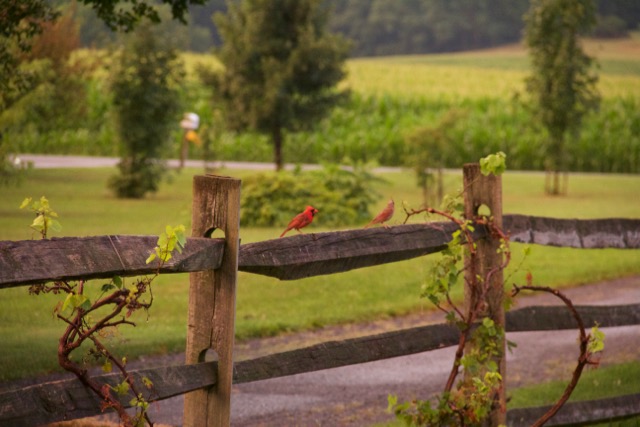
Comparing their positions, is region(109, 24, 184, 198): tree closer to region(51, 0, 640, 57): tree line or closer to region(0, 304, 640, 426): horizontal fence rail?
region(0, 304, 640, 426): horizontal fence rail

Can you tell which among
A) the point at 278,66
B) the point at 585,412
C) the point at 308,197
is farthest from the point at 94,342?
the point at 278,66

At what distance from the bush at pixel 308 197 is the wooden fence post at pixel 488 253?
12.6 m

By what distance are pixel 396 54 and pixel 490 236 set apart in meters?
98.1

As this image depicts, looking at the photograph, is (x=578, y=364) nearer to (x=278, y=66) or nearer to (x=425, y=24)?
(x=278, y=66)

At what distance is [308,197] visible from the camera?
62.0ft

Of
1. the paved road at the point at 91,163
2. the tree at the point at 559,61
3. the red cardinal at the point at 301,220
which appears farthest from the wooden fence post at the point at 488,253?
the paved road at the point at 91,163

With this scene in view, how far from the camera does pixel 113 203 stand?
21.5 meters

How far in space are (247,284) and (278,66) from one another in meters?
13.2

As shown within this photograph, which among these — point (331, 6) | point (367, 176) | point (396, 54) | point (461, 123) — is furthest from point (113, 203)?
point (396, 54)

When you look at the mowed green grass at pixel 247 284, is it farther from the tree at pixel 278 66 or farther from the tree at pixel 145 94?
the tree at pixel 278 66

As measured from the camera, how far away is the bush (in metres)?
18.2

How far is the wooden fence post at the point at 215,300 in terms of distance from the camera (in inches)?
148

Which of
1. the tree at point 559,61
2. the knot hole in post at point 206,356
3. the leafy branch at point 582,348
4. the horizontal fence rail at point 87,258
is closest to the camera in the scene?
the horizontal fence rail at point 87,258

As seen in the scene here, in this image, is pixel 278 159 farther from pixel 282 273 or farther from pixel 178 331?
pixel 282 273
